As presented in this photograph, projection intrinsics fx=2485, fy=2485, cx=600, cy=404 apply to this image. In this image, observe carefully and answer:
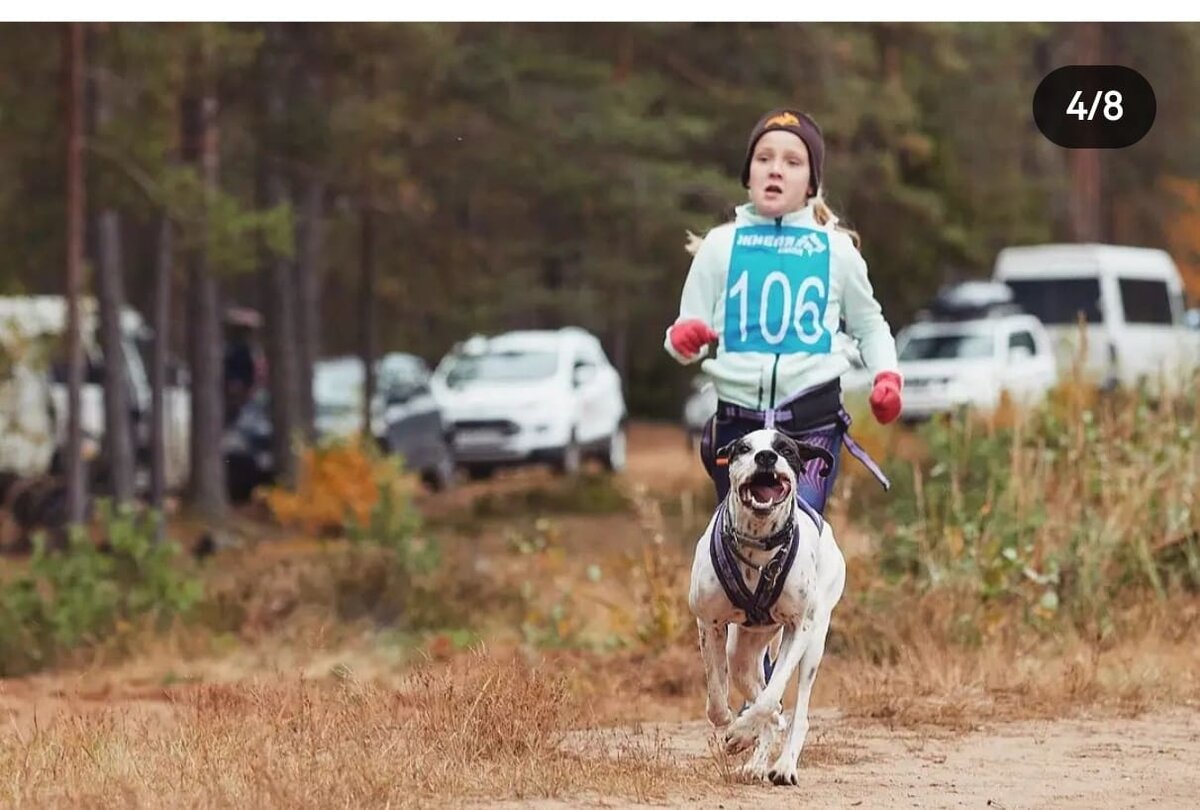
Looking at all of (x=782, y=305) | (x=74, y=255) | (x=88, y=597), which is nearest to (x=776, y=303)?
(x=782, y=305)

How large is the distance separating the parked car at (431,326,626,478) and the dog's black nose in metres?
20.6

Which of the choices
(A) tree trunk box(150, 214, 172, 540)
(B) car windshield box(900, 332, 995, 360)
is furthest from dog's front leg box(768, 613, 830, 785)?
(B) car windshield box(900, 332, 995, 360)

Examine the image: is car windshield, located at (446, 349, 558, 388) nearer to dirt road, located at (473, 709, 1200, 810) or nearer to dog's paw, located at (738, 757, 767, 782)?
dirt road, located at (473, 709, 1200, 810)

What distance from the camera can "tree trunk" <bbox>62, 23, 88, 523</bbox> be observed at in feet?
67.0

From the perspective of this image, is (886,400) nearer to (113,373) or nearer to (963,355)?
(113,373)

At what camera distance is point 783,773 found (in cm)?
732

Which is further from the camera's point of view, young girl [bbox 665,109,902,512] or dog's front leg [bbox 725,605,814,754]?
young girl [bbox 665,109,902,512]

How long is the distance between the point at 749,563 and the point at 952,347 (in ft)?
69.7

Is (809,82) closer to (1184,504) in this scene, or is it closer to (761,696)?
(1184,504)

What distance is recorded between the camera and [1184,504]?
40.5 feet

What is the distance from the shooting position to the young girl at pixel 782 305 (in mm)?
7770

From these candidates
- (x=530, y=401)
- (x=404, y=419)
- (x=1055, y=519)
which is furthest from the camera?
(x=404, y=419)

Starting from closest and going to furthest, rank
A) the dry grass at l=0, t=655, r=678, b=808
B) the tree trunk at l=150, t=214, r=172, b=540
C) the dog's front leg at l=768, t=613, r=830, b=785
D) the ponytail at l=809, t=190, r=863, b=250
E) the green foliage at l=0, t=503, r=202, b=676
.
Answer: the dry grass at l=0, t=655, r=678, b=808 < the dog's front leg at l=768, t=613, r=830, b=785 < the ponytail at l=809, t=190, r=863, b=250 < the green foliage at l=0, t=503, r=202, b=676 < the tree trunk at l=150, t=214, r=172, b=540

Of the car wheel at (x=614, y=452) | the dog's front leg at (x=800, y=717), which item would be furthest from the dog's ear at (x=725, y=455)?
the car wheel at (x=614, y=452)
